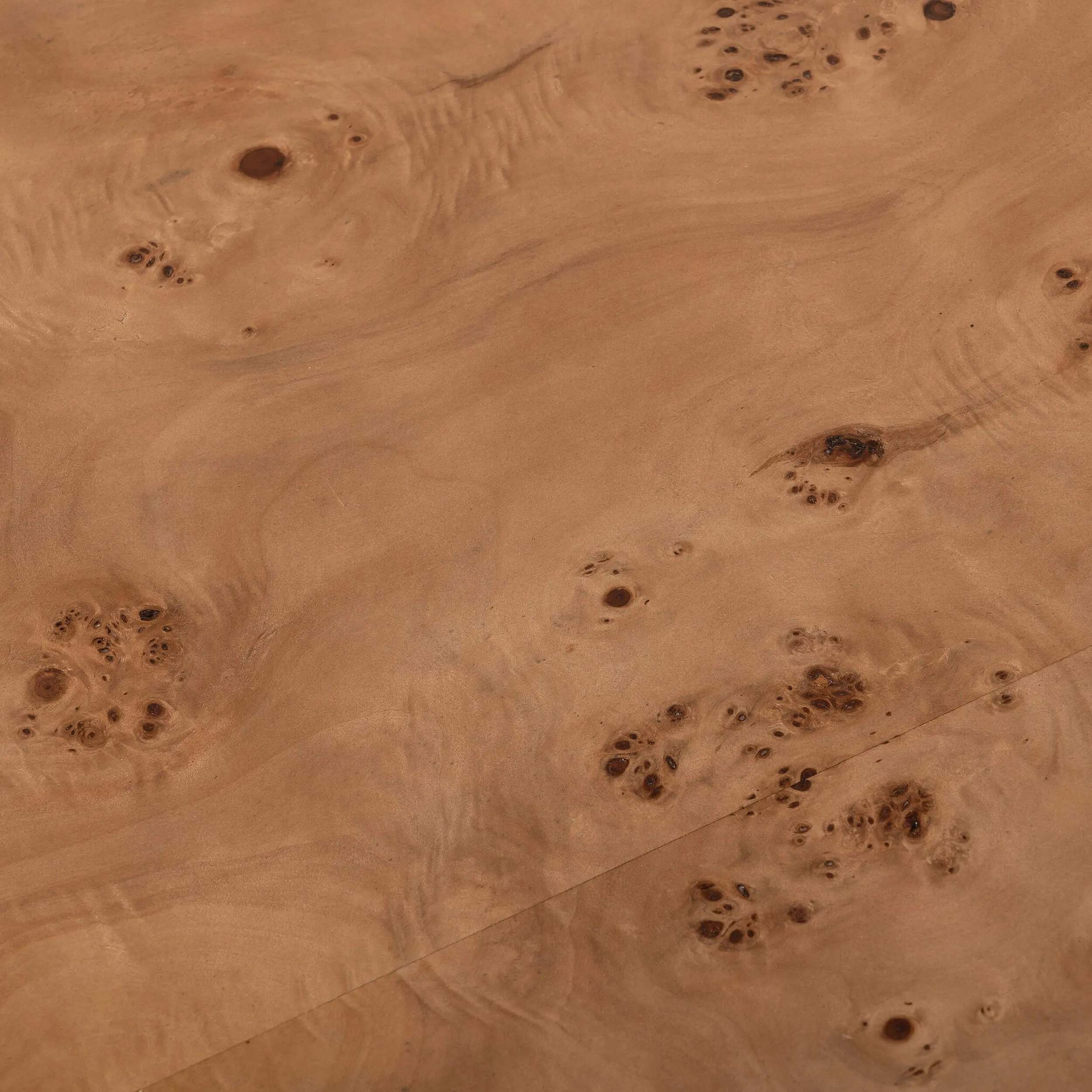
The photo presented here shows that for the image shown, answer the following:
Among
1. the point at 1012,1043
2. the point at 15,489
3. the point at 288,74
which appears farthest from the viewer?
the point at 288,74

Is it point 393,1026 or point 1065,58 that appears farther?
point 1065,58

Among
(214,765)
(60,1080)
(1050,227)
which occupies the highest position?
(1050,227)

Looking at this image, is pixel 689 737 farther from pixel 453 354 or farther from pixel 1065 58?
pixel 1065 58

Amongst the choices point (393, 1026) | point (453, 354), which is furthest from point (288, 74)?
point (393, 1026)

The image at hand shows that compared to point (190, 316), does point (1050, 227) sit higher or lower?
higher

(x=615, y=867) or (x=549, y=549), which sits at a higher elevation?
(x=549, y=549)
